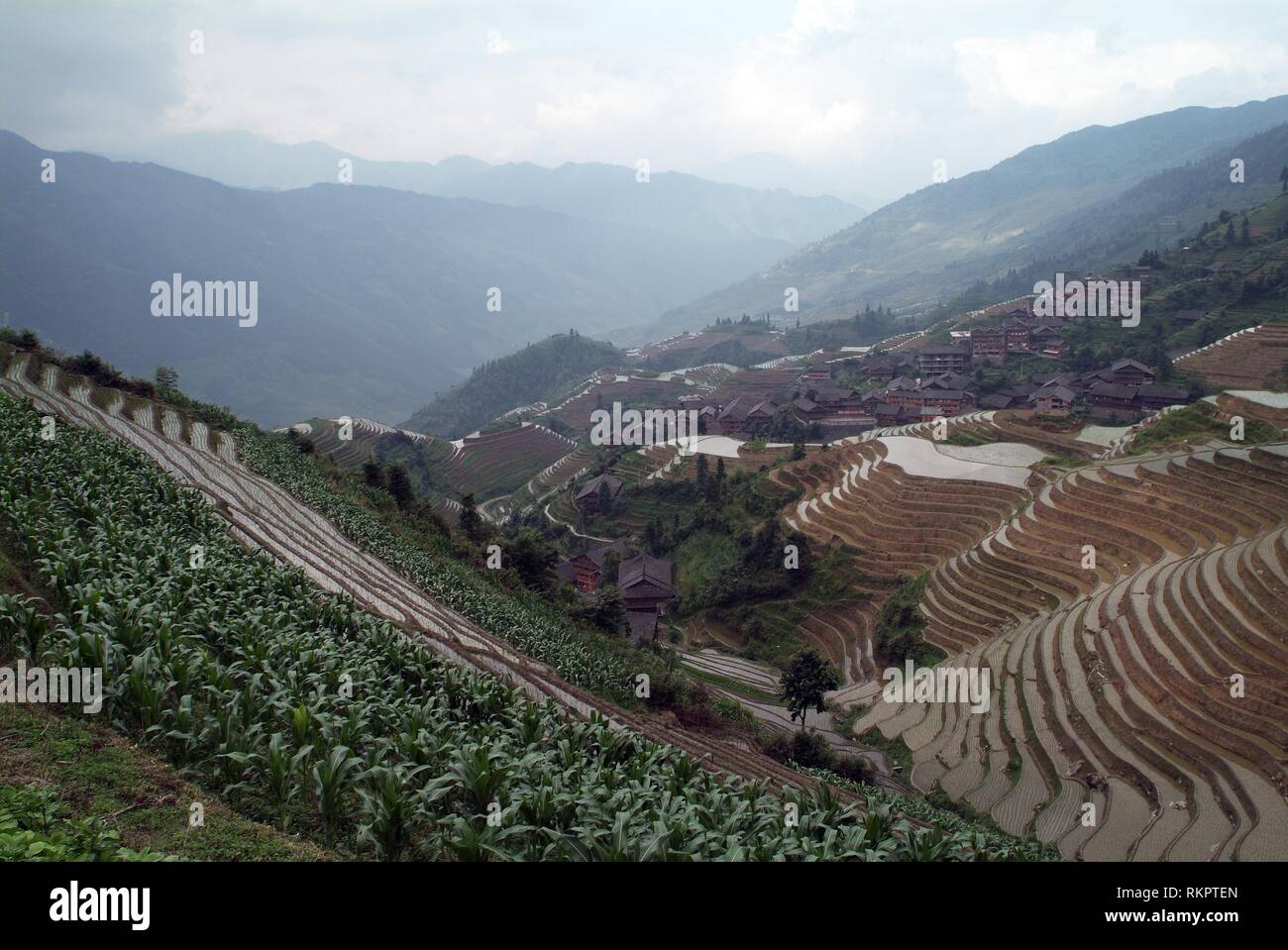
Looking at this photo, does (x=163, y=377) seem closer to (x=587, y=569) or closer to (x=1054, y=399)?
(x=587, y=569)

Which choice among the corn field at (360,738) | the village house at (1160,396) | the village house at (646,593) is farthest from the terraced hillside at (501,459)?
the corn field at (360,738)

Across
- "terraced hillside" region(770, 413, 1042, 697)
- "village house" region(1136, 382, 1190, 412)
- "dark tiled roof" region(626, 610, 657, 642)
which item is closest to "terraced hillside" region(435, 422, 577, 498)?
"dark tiled roof" region(626, 610, 657, 642)

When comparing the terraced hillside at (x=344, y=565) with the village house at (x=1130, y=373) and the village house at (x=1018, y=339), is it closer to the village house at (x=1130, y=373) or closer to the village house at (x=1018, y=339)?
the village house at (x=1130, y=373)

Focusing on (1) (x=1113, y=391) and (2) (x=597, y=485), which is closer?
(1) (x=1113, y=391)

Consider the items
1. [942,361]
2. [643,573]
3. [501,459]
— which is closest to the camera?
[643,573]

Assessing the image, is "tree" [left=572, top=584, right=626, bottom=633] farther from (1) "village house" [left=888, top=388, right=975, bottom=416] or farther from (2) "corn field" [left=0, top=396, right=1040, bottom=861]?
(1) "village house" [left=888, top=388, right=975, bottom=416]

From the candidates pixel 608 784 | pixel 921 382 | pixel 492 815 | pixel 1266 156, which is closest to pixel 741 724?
pixel 608 784

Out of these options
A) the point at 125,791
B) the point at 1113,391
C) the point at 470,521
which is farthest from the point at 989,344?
the point at 125,791
